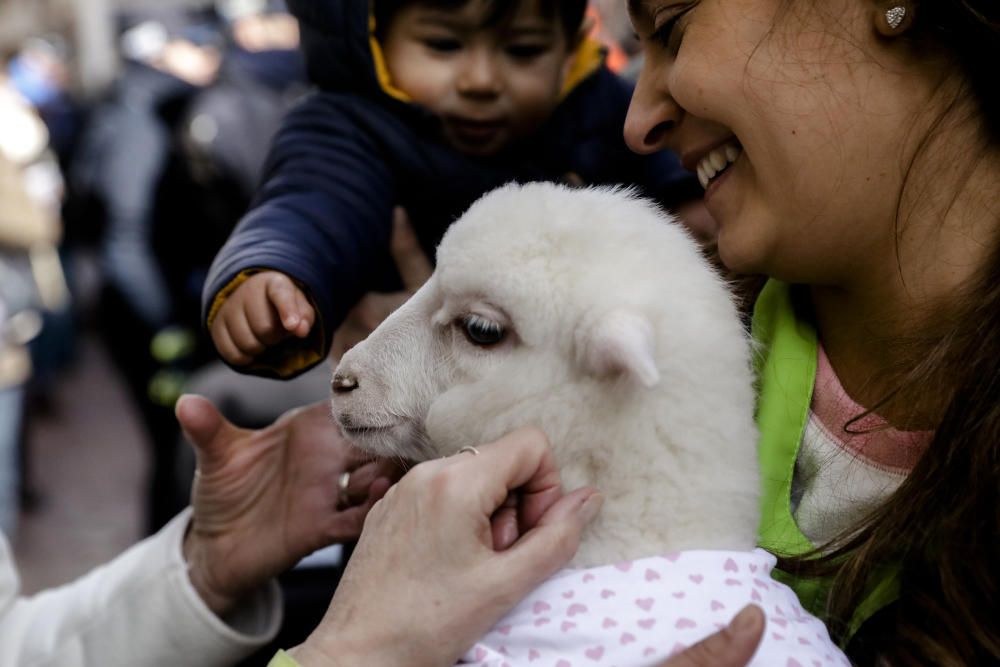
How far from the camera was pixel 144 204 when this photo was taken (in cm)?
455

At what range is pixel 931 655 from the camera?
3.73 ft

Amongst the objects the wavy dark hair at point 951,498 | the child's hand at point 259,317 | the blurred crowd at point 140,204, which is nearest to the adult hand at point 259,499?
the child's hand at point 259,317

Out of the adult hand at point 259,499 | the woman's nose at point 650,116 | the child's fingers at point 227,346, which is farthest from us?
the adult hand at point 259,499

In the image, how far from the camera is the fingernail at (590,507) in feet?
3.81

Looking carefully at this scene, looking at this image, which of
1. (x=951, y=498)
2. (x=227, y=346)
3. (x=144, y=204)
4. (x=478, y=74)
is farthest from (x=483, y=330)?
(x=144, y=204)

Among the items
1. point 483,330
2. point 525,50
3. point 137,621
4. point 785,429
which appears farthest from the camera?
point 525,50

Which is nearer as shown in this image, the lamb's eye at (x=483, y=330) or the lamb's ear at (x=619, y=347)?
the lamb's ear at (x=619, y=347)

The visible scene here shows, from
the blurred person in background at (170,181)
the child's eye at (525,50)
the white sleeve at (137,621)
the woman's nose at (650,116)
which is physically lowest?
the blurred person in background at (170,181)

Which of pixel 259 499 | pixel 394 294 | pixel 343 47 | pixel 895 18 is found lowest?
pixel 259 499

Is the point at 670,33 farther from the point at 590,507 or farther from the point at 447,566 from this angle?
the point at 447,566

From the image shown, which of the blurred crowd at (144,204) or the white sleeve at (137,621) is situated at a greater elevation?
the white sleeve at (137,621)

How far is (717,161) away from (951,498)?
51cm

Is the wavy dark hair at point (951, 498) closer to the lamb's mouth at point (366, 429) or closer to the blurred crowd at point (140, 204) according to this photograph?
the lamb's mouth at point (366, 429)

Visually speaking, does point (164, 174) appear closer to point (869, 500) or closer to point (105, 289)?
point (105, 289)
